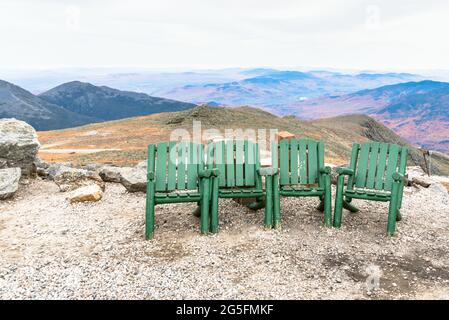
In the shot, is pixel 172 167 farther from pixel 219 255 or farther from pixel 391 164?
pixel 391 164

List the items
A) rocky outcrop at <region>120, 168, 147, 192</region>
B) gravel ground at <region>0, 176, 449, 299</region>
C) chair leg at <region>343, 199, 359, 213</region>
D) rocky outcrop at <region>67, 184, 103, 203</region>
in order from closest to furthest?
gravel ground at <region>0, 176, 449, 299</region>, chair leg at <region>343, 199, 359, 213</region>, rocky outcrop at <region>67, 184, 103, 203</region>, rocky outcrop at <region>120, 168, 147, 192</region>

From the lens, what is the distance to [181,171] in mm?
7559

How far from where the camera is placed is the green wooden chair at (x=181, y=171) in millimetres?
7348

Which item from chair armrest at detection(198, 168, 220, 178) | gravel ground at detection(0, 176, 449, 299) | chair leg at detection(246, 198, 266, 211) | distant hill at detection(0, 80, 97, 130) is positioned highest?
chair armrest at detection(198, 168, 220, 178)

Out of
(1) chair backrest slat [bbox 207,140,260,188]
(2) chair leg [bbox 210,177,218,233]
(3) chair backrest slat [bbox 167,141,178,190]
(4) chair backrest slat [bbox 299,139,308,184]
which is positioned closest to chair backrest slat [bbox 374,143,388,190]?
(4) chair backrest slat [bbox 299,139,308,184]

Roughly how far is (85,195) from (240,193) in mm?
3707

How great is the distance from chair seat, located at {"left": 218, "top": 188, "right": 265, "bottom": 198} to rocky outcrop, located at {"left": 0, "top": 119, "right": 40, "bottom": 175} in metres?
5.87

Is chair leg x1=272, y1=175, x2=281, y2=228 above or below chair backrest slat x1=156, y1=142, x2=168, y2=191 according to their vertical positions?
below

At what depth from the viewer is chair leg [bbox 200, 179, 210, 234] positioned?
7305mm

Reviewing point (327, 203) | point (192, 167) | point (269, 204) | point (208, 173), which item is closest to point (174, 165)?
point (192, 167)

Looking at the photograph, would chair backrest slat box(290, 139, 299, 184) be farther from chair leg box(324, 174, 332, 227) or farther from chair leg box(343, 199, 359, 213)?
chair leg box(343, 199, 359, 213)

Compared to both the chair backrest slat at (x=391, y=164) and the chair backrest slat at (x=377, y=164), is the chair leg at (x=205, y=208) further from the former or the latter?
the chair backrest slat at (x=391, y=164)

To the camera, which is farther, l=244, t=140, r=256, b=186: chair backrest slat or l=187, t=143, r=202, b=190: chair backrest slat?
l=244, t=140, r=256, b=186: chair backrest slat
